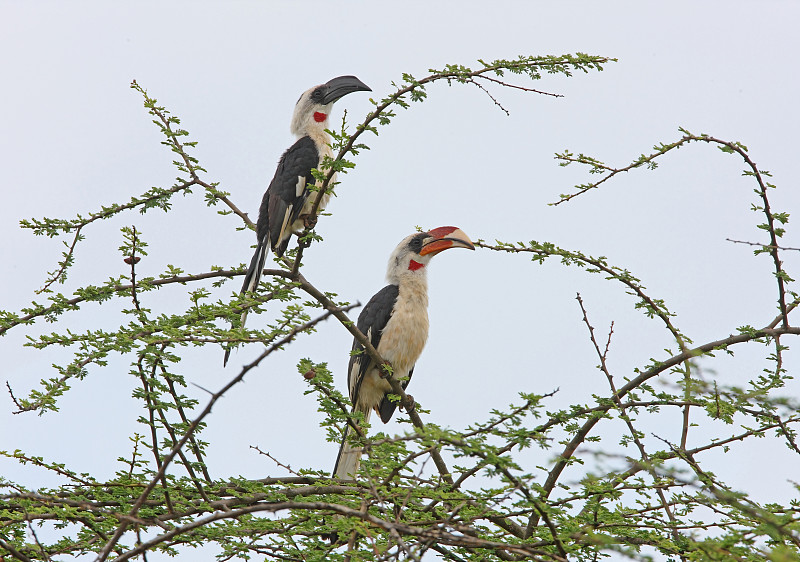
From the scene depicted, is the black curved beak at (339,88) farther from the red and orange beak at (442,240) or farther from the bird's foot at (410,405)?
the bird's foot at (410,405)

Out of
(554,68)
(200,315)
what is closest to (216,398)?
(200,315)

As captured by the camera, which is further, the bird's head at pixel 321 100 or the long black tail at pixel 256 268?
the bird's head at pixel 321 100

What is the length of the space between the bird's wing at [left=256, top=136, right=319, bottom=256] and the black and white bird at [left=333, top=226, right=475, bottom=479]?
844mm

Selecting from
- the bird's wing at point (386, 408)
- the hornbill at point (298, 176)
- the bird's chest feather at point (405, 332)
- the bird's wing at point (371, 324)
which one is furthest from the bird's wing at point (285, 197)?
the bird's wing at point (386, 408)

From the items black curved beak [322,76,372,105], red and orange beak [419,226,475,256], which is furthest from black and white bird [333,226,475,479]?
black curved beak [322,76,372,105]

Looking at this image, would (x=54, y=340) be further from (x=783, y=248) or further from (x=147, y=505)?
(x=783, y=248)

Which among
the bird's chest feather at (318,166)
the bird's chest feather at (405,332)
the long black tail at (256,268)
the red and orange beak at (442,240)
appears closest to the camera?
the long black tail at (256,268)

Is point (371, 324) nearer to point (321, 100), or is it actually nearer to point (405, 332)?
point (405, 332)

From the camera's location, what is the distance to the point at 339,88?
6.34 m

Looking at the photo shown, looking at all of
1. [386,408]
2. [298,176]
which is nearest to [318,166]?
[298,176]

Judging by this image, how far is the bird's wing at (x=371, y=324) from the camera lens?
5738mm

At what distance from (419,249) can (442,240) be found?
21 centimetres

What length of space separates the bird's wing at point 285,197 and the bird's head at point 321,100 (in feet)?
1.41

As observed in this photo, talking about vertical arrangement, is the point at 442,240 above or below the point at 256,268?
above
